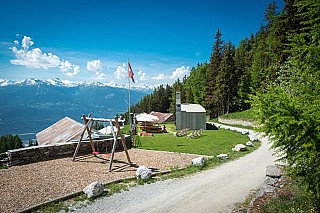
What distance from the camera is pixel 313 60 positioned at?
5840 mm

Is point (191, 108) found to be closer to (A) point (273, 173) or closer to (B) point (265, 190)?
(A) point (273, 173)

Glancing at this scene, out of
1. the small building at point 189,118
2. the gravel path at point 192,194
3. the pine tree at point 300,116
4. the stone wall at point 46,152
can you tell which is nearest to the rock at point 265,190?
the gravel path at point 192,194

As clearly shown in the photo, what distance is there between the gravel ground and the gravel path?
183 centimetres

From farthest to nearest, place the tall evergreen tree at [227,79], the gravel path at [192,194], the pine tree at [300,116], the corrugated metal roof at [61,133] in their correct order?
the tall evergreen tree at [227,79] → the corrugated metal roof at [61,133] → the gravel path at [192,194] → the pine tree at [300,116]

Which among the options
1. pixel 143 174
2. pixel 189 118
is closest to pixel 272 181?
pixel 143 174

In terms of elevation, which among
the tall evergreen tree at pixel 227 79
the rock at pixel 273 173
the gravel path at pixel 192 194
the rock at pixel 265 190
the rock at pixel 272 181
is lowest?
the gravel path at pixel 192 194

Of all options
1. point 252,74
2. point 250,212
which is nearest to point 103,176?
point 250,212

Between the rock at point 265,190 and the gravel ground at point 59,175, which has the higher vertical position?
the rock at point 265,190

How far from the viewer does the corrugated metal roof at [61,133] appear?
54.4 feet

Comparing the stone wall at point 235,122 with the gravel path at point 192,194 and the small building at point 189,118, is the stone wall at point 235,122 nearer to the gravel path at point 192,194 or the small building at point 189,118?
the small building at point 189,118

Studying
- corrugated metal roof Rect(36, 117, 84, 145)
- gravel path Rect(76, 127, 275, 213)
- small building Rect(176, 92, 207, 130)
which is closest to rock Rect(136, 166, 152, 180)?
gravel path Rect(76, 127, 275, 213)

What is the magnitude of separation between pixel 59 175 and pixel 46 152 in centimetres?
354

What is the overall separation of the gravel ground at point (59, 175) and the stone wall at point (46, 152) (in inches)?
20.0

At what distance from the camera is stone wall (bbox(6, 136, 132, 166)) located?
11805 millimetres
